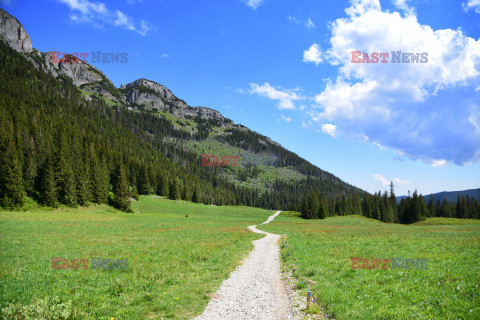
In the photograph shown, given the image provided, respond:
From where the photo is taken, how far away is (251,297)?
1096 cm

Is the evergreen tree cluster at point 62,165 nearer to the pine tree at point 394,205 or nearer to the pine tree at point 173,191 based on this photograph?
the pine tree at point 173,191

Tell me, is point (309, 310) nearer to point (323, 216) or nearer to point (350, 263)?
point (350, 263)

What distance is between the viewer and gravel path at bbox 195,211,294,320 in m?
9.02

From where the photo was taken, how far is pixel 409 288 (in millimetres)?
10055

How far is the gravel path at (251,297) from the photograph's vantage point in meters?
9.02

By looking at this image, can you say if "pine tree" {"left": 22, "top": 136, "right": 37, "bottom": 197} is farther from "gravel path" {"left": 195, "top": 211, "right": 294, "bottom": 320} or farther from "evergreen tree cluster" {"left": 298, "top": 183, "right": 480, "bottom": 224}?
"evergreen tree cluster" {"left": 298, "top": 183, "right": 480, "bottom": 224}

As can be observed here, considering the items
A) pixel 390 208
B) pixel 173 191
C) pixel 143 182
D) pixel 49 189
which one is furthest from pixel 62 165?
pixel 390 208

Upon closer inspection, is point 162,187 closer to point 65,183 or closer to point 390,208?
point 65,183

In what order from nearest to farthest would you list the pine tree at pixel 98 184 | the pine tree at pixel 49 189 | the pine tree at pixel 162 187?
the pine tree at pixel 49 189
the pine tree at pixel 98 184
the pine tree at pixel 162 187

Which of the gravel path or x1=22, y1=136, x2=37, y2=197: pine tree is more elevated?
x1=22, y1=136, x2=37, y2=197: pine tree

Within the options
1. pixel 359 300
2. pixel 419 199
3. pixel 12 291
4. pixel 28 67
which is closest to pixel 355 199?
pixel 419 199

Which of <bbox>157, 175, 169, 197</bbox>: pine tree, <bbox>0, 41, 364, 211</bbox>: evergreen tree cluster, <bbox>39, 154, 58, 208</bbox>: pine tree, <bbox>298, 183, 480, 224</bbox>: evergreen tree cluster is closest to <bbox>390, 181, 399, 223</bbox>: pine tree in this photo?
<bbox>298, 183, 480, 224</bbox>: evergreen tree cluster

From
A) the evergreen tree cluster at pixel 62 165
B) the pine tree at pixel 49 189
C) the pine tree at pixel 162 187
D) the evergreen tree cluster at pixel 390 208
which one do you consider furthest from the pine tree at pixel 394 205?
the pine tree at pixel 49 189

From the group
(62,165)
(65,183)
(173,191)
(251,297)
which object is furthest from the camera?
(173,191)
